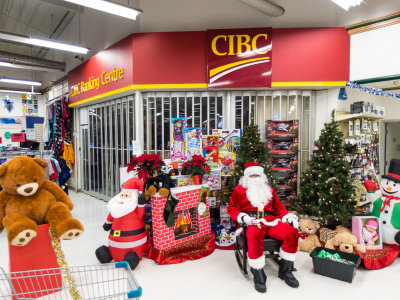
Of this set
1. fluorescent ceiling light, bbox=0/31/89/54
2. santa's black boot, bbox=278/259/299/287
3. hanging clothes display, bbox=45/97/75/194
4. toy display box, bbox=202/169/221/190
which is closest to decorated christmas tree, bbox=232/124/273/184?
toy display box, bbox=202/169/221/190

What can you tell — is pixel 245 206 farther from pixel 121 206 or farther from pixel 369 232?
pixel 369 232

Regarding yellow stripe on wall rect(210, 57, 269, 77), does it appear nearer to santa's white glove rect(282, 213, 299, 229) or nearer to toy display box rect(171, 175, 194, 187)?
toy display box rect(171, 175, 194, 187)

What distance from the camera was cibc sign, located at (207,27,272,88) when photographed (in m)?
4.39

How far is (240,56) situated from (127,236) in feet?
10.8

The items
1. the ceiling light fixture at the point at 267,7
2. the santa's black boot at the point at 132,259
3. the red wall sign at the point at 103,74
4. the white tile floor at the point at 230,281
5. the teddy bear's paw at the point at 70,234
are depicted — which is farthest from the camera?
the red wall sign at the point at 103,74

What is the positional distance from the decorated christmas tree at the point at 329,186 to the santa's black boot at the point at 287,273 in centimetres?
113

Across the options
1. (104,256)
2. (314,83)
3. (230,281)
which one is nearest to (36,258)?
(104,256)

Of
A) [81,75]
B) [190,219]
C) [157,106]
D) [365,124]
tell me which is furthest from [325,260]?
[81,75]

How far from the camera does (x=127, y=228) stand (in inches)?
119

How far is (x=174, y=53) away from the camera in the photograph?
14.8 ft

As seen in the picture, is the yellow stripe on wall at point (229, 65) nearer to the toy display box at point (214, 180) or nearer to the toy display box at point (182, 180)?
the toy display box at point (214, 180)

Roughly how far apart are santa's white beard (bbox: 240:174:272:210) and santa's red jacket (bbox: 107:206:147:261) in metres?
1.35

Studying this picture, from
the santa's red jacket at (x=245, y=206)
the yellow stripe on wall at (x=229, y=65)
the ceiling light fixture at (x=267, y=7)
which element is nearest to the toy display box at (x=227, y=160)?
the santa's red jacket at (x=245, y=206)

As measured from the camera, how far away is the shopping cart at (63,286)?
135 cm
